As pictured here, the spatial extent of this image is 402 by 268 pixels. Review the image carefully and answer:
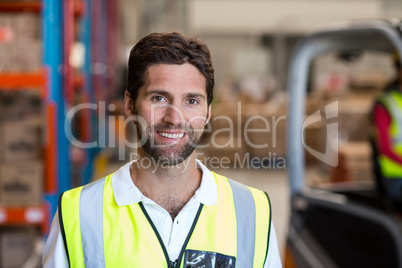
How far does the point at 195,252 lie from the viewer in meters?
0.93

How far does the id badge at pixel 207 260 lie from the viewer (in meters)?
0.92

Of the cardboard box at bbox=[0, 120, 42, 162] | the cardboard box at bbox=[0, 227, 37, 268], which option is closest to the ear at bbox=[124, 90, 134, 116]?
the cardboard box at bbox=[0, 120, 42, 162]

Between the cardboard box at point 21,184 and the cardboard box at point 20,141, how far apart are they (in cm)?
10

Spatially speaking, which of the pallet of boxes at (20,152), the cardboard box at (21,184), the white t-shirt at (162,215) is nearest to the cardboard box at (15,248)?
the pallet of boxes at (20,152)

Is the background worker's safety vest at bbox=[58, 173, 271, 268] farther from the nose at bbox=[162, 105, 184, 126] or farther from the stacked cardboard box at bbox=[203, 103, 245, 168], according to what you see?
the nose at bbox=[162, 105, 184, 126]

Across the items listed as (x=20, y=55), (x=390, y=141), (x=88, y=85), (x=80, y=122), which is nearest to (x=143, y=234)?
(x=20, y=55)

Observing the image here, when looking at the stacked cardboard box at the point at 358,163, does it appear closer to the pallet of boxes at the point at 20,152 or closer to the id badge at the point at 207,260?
the pallet of boxes at the point at 20,152

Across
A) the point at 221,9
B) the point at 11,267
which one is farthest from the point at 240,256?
the point at 221,9

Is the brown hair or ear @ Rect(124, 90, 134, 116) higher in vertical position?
the brown hair

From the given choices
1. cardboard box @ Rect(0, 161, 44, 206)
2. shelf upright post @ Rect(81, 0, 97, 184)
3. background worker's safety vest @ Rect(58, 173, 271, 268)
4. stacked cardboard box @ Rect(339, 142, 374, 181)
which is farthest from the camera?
stacked cardboard box @ Rect(339, 142, 374, 181)

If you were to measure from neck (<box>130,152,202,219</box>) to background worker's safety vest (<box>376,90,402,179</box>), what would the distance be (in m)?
3.61

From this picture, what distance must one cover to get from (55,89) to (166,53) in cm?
280

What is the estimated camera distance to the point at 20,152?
3479 mm

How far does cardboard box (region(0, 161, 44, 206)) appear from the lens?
10.9ft
